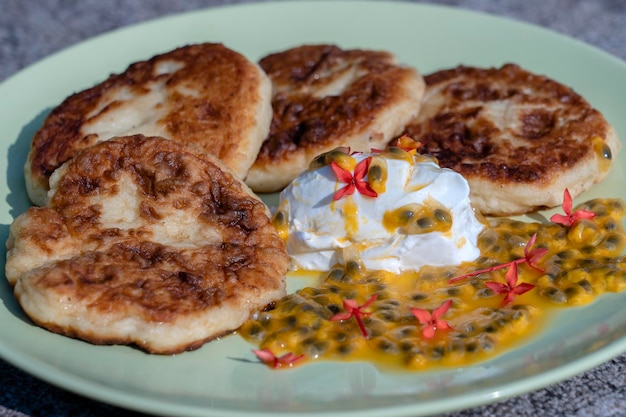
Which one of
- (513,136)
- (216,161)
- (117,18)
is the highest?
(216,161)

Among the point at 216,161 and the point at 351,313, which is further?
the point at 216,161

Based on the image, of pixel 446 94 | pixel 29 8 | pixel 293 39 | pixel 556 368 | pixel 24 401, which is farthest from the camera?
pixel 29 8

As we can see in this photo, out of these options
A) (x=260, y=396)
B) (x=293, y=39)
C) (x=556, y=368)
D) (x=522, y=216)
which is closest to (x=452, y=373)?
(x=556, y=368)

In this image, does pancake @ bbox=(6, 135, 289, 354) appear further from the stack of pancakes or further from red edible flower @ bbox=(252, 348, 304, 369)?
red edible flower @ bbox=(252, 348, 304, 369)

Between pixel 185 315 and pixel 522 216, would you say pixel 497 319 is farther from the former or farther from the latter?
pixel 185 315

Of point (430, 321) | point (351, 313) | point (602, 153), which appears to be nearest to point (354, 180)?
point (351, 313)

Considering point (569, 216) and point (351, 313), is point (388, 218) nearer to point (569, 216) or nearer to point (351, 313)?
point (351, 313)

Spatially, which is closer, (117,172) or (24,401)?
(24,401)
